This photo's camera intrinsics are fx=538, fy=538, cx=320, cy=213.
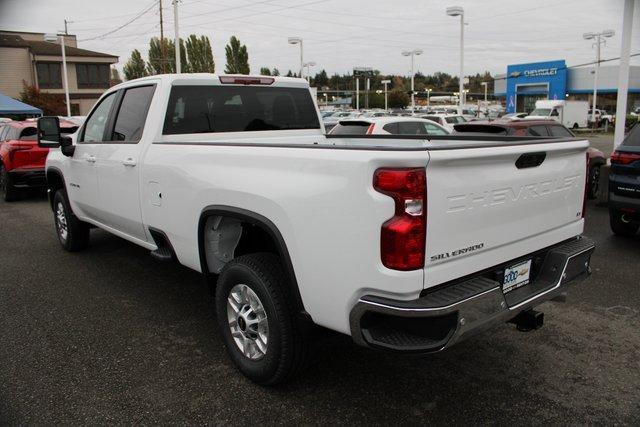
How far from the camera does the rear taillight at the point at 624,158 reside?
6254 millimetres

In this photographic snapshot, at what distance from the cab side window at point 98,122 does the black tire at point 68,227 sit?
1.03 m

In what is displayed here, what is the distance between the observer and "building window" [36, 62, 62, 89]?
4734cm

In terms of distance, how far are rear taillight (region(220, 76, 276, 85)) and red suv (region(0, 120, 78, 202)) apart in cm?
770

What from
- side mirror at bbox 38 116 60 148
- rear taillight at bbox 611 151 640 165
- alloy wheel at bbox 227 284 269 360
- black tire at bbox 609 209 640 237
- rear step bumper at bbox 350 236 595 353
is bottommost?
black tire at bbox 609 209 640 237

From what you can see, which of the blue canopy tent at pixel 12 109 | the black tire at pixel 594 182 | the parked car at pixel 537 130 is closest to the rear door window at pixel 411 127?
the parked car at pixel 537 130

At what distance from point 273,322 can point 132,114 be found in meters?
2.72

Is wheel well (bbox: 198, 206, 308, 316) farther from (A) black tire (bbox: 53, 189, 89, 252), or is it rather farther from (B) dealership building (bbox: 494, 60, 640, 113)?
(B) dealership building (bbox: 494, 60, 640, 113)

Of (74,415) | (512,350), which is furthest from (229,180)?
(512,350)

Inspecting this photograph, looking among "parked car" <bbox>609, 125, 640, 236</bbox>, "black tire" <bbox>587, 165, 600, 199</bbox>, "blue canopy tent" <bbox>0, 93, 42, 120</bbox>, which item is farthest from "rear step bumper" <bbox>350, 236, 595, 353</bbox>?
"blue canopy tent" <bbox>0, 93, 42, 120</bbox>

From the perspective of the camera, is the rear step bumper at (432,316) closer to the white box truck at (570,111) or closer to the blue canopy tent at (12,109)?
the blue canopy tent at (12,109)

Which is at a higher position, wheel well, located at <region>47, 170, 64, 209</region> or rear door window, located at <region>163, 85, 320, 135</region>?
rear door window, located at <region>163, 85, 320, 135</region>

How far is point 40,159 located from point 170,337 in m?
9.16

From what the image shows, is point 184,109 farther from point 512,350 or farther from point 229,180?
point 512,350

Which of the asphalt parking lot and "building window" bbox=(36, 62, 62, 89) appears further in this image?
"building window" bbox=(36, 62, 62, 89)
